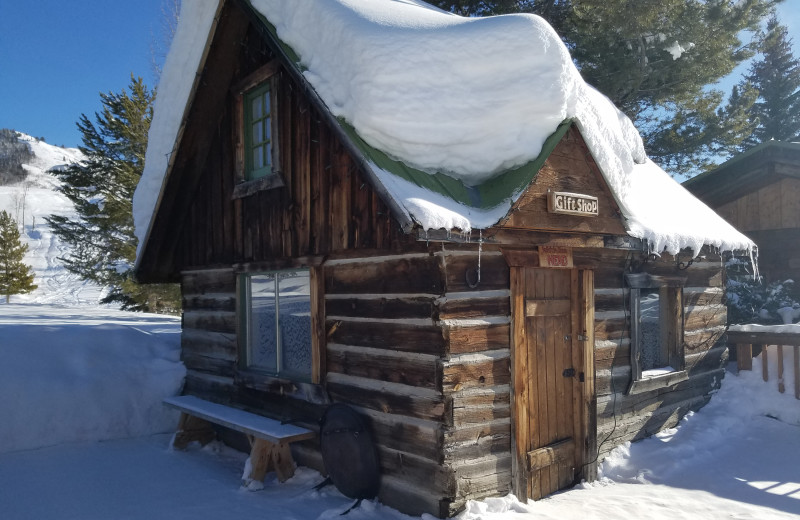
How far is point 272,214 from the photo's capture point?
7.60 meters

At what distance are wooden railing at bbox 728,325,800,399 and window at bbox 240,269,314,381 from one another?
23.3 ft

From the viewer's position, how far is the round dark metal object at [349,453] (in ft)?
19.4

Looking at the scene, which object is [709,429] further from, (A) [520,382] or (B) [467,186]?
(B) [467,186]

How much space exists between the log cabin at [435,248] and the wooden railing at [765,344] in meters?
1.46

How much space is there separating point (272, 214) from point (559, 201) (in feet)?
11.7

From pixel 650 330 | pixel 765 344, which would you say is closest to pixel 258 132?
pixel 650 330

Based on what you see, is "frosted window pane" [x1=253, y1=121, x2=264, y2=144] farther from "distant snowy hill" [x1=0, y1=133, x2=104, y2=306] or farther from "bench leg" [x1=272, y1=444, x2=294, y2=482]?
"distant snowy hill" [x1=0, y1=133, x2=104, y2=306]

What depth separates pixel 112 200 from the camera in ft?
74.7

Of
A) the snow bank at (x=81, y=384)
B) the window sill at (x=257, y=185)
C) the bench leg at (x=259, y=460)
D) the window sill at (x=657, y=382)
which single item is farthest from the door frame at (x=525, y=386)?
the snow bank at (x=81, y=384)

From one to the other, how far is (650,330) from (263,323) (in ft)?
17.6

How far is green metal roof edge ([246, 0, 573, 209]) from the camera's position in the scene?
5.59 metres

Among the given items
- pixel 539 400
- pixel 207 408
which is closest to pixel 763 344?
pixel 539 400

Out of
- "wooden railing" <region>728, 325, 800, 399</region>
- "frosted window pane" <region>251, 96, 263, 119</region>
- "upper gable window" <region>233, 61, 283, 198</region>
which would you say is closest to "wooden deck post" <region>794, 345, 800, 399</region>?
"wooden railing" <region>728, 325, 800, 399</region>

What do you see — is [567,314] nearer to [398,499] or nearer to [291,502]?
[398,499]
